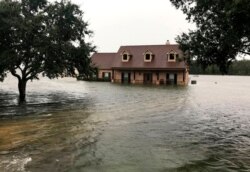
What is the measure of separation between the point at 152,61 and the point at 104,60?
12399 mm

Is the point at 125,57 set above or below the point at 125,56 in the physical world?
below

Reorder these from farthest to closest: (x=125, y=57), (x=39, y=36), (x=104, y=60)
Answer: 1. (x=104, y=60)
2. (x=125, y=57)
3. (x=39, y=36)

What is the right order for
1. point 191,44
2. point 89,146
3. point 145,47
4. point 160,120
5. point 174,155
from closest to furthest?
point 174,155 < point 89,146 < point 191,44 < point 160,120 < point 145,47

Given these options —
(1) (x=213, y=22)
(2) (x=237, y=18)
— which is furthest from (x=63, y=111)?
(2) (x=237, y=18)

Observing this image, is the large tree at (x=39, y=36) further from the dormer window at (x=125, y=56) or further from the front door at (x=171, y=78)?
the dormer window at (x=125, y=56)

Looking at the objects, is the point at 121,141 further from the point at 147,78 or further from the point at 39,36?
the point at 147,78

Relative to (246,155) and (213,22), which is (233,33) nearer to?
(213,22)

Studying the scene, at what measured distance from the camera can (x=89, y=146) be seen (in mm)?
11945

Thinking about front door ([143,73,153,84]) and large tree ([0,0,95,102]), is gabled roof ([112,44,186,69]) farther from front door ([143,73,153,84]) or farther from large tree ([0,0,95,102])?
large tree ([0,0,95,102])

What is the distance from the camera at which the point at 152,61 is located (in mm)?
55938

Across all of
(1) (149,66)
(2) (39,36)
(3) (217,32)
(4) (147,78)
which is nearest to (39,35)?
(2) (39,36)

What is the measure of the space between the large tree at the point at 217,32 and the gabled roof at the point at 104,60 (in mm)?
45887

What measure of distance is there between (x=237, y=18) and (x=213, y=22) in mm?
3290

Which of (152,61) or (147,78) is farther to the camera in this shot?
(147,78)
